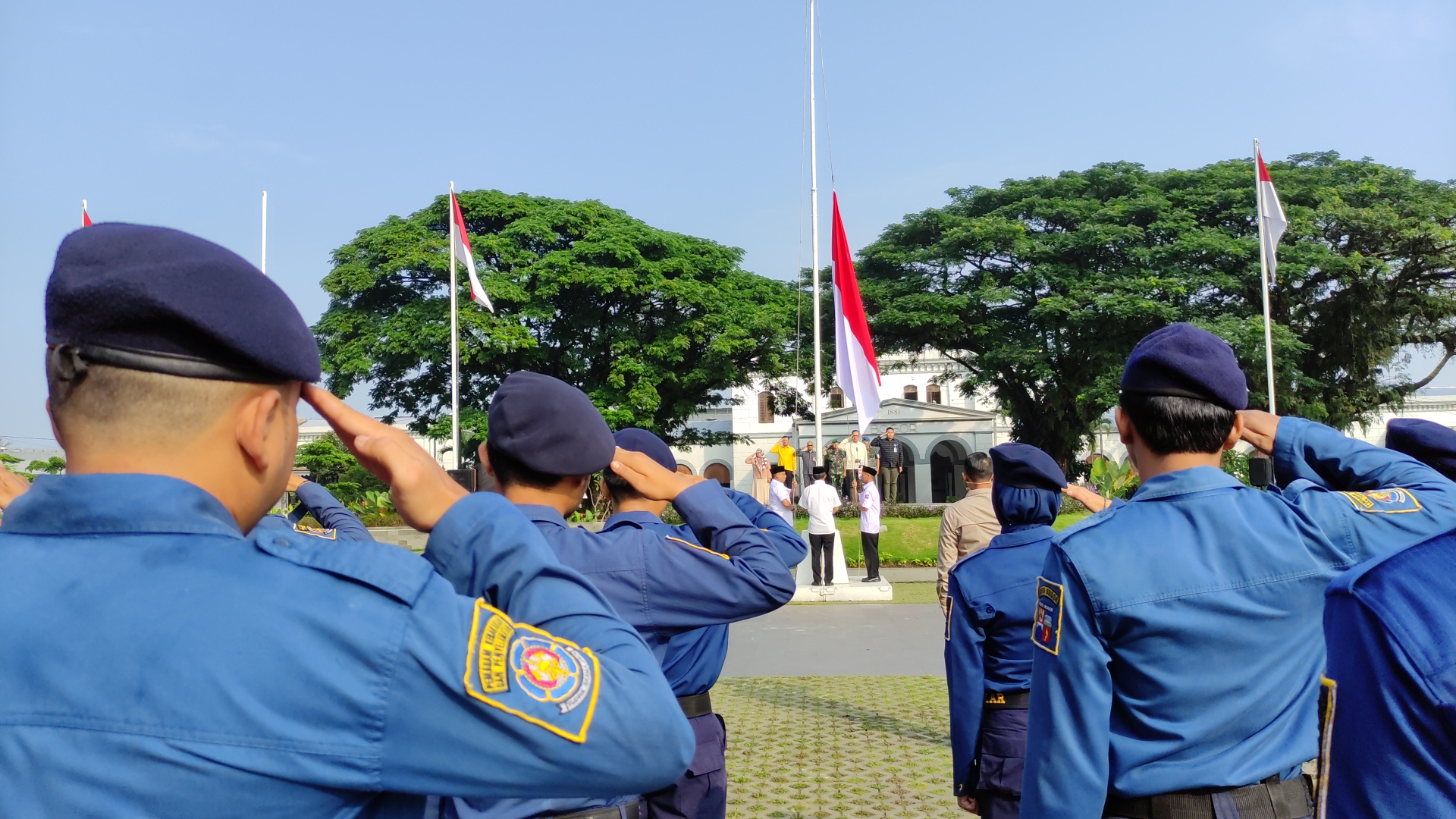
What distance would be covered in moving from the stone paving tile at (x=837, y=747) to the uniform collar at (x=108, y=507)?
491 cm

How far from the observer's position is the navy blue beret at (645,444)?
12.2 feet

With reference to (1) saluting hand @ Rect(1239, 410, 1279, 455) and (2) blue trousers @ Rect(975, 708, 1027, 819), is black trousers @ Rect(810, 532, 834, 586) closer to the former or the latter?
(2) blue trousers @ Rect(975, 708, 1027, 819)

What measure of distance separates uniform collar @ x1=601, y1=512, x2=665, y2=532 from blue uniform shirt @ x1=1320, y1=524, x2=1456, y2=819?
1.96m

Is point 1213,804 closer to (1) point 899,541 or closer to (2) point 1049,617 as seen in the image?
(2) point 1049,617

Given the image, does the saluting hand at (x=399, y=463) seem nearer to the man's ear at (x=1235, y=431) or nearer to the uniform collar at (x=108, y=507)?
→ the uniform collar at (x=108, y=507)

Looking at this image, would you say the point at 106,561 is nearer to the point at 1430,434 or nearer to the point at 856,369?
the point at 1430,434

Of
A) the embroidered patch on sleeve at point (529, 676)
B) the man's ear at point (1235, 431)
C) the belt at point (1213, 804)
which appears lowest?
the belt at point (1213, 804)

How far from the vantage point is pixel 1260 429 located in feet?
8.33

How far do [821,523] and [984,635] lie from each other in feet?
34.8

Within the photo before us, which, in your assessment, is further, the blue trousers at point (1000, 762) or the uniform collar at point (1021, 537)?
the uniform collar at point (1021, 537)

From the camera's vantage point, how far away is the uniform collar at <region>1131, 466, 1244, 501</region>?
2271 mm

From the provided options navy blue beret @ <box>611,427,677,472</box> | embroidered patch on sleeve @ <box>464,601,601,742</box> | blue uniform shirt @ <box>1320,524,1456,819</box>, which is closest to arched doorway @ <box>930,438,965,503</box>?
navy blue beret @ <box>611,427,677,472</box>

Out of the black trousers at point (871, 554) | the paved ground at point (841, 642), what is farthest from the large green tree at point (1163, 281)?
the paved ground at point (841, 642)

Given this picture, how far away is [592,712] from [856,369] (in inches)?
545
